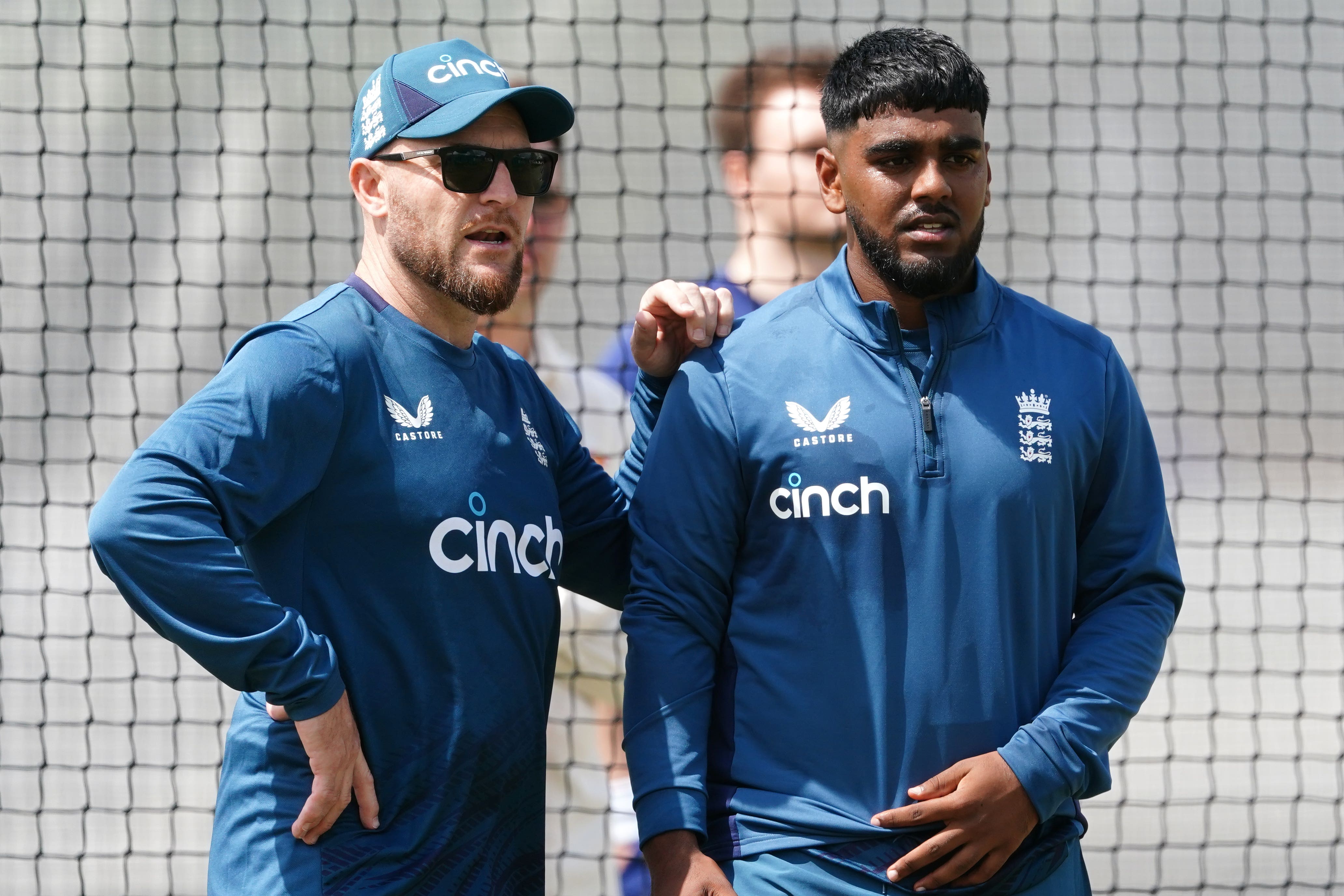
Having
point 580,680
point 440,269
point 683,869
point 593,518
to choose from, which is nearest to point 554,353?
point 580,680

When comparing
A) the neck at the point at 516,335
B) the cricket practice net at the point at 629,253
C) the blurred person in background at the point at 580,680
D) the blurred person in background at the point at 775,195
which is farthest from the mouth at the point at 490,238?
the cricket practice net at the point at 629,253

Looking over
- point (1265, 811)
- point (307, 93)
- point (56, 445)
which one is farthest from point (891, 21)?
point (56, 445)

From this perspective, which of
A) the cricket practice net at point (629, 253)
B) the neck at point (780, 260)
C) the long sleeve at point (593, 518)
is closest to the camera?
the long sleeve at point (593, 518)

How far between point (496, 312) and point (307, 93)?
4788 mm

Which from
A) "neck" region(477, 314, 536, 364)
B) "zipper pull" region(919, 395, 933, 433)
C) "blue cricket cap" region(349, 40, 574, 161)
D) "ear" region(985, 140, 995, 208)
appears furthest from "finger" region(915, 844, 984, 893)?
"neck" region(477, 314, 536, 364)

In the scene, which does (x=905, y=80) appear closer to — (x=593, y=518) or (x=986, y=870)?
(x=593, y=518)

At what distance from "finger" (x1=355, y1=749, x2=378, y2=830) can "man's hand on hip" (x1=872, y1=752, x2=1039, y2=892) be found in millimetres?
659

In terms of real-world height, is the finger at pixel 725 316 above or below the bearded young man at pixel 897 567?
above

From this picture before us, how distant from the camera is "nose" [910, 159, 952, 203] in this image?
189 cm

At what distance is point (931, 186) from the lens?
74.5 inches

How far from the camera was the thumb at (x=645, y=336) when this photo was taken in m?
2.08

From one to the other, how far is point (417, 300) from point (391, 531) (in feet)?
1.20

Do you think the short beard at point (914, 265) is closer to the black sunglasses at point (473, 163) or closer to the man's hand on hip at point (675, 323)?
the man's hand on hip at point (675, 323)

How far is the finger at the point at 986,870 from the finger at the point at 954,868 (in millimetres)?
19
